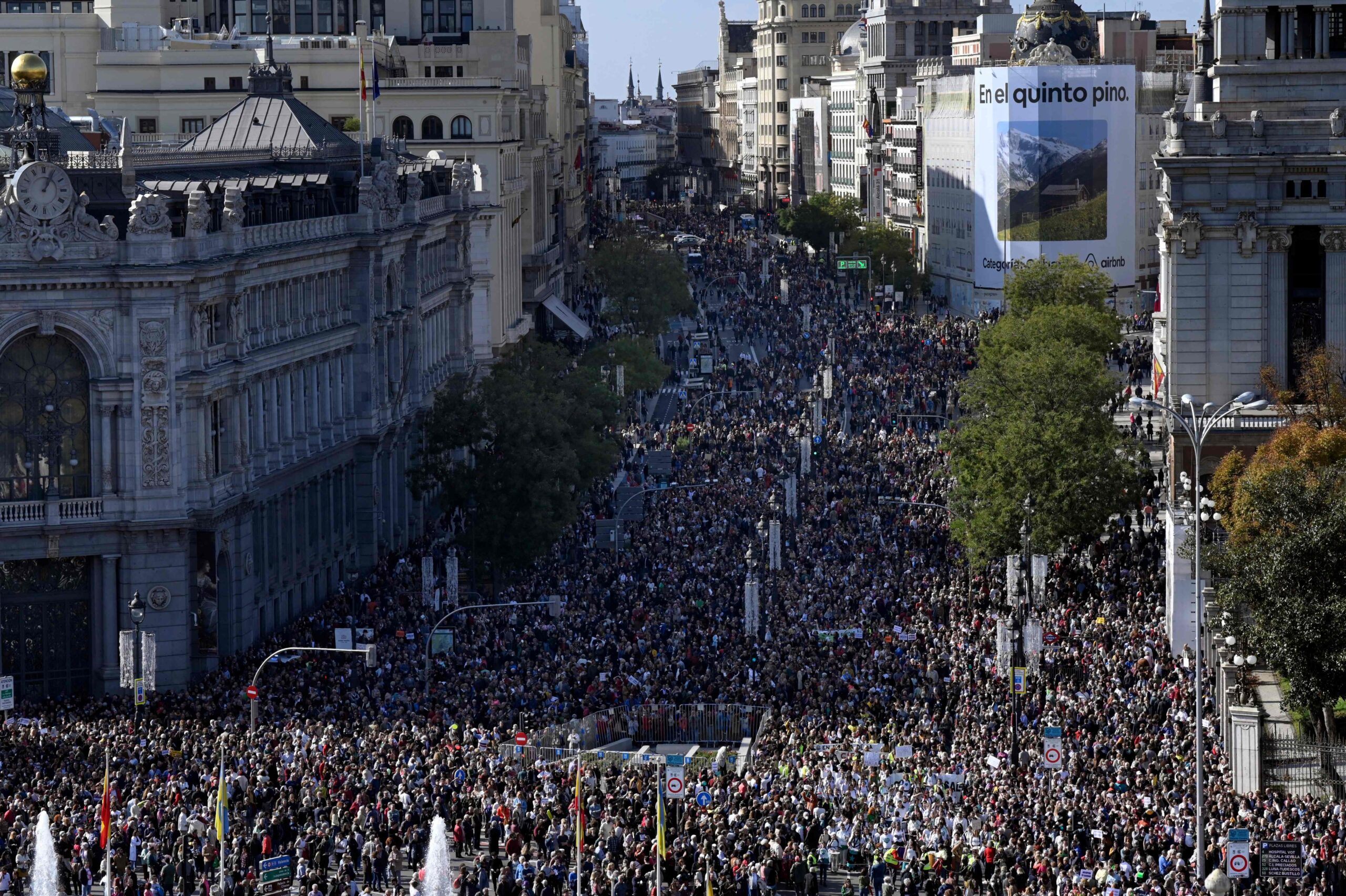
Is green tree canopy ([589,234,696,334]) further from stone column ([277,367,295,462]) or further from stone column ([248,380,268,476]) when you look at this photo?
stone column ([248,380,268,476])

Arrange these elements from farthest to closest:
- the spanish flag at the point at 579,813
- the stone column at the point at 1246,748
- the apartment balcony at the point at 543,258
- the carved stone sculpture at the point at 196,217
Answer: the apartment balcony at the point at 543,258
the carved stone sculpture at the point at 196,217
the stone column at the point at 1246,748
the spanish flag at the point at 579,813

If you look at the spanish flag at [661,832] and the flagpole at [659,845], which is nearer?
the flagpole at [659,845]

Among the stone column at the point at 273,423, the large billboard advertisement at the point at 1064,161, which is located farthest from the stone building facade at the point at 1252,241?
the large billboard advertisement at the point at 1064,161

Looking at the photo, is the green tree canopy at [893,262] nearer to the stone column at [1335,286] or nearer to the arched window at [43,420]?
the stone column at [1335,286]

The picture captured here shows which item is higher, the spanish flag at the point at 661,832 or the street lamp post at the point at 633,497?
the street lamp post at the point at 633,497

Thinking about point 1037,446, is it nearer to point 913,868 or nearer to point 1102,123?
point 913,868

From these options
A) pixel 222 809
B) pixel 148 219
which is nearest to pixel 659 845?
pixel 222 809

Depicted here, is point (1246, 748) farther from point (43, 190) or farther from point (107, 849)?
point (43, 190)

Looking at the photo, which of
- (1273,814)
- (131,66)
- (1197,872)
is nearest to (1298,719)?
(1273,814)
